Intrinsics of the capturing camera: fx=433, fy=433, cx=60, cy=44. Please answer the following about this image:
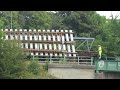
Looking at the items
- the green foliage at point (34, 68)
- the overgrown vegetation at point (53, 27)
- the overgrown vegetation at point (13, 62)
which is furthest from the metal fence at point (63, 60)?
the overgrown vegetation at point (13, 62)

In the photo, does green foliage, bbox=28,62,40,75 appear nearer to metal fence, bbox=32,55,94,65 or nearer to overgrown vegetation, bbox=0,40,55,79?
overgrown vegetation, bbox=0,40,55,79

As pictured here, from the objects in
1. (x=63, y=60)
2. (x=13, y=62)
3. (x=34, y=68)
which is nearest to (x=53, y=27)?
(x=63, y=60)

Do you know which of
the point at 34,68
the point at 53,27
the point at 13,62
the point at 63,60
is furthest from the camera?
the point at 53,27

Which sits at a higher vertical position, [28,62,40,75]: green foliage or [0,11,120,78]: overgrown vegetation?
[0,11,120,78]: overgrown vegetation

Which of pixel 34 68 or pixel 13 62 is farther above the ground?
pixel 13 62

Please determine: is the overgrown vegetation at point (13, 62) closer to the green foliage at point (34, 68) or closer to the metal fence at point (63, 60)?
the green foliage at point (34, 68)

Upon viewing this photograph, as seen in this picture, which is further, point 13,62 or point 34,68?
point 34,68

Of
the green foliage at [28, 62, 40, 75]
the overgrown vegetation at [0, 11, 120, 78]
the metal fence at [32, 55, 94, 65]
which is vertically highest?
the overgrown vegetation at [0, 11, 120, 78]

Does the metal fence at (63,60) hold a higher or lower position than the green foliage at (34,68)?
higher

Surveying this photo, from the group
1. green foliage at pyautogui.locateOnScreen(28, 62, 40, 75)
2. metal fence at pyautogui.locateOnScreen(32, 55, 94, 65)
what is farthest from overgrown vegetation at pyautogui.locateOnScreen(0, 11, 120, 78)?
metal fence at pyautogui.locateOnScreen(32, 55, 94, 65)

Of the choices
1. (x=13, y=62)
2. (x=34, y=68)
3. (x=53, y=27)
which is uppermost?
(x=53, y=27)

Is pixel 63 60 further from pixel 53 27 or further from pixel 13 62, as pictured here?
pixel 53 27

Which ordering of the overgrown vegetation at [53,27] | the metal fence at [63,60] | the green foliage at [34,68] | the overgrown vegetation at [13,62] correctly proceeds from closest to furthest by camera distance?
the overgrown vegetation at [13,62] < the overgrown vegetation at [53,27] < the green foliage at [34,68] < the metal fence at [63,60]
